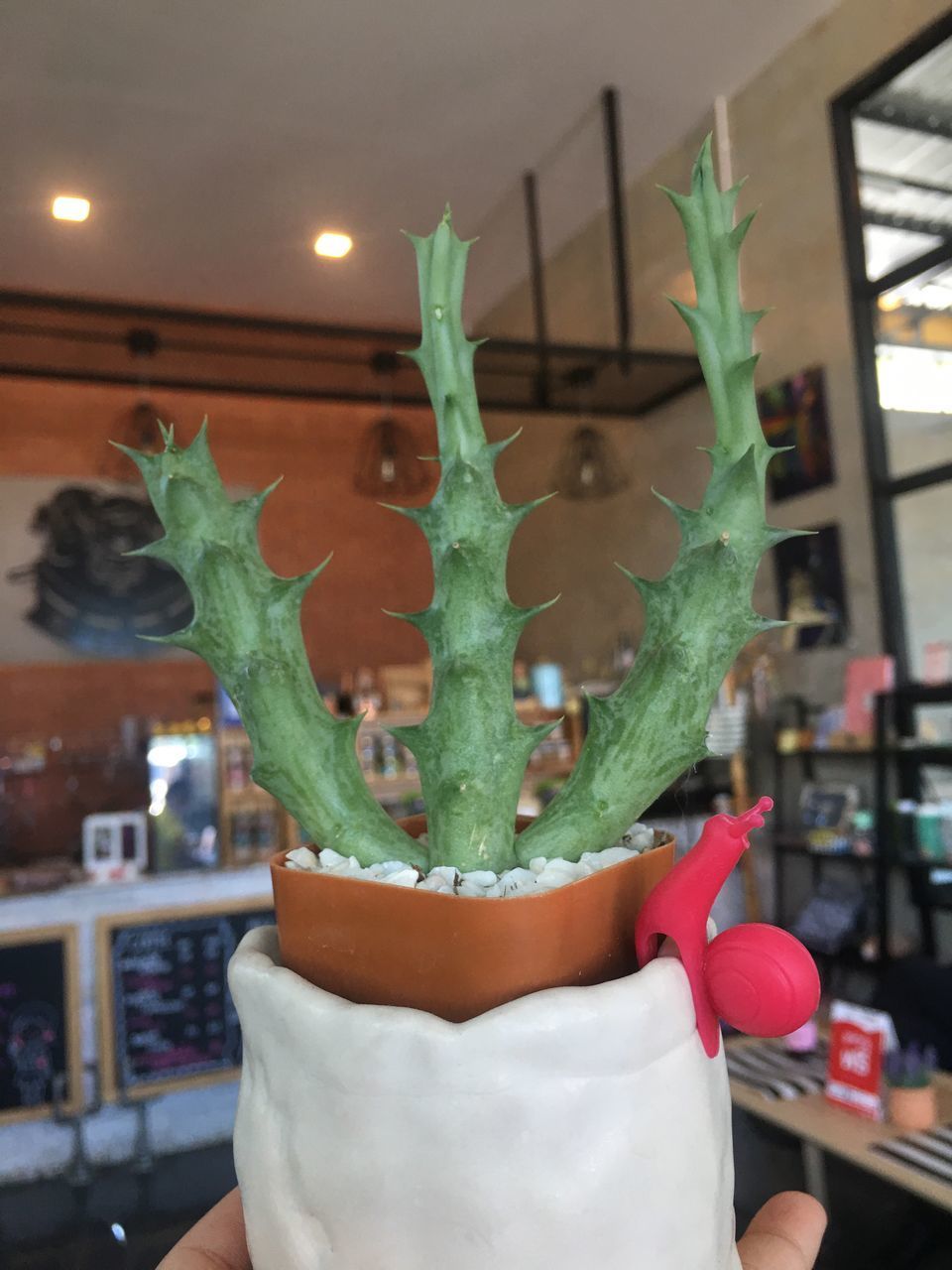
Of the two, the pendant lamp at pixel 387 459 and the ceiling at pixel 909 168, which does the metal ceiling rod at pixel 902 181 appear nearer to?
the ceiling at pixel 909 168

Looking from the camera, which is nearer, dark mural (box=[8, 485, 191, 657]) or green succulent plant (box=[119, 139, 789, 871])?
green succulent plant (box=[119, 139, 789, 871])

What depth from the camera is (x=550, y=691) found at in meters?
4.66

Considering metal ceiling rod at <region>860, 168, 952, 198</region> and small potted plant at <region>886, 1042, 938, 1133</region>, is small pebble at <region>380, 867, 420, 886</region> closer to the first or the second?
small potted plant at <region>886, 1042, 938, 1133</region>

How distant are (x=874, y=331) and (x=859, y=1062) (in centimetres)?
261

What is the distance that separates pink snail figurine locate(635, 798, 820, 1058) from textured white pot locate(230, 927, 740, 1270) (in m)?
0.02

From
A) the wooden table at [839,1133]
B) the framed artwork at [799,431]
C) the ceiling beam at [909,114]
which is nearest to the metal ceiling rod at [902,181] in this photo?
the ceiling beam at [909,114]

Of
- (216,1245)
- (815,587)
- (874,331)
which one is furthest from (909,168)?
(216,1245)

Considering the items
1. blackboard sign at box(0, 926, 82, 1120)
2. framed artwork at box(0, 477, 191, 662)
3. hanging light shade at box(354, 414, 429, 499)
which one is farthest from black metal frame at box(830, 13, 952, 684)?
framed artwork at box(0, 477, 191, 662)

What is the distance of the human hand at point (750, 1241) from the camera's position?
0.53 m

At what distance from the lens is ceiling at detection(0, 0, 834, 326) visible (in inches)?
138

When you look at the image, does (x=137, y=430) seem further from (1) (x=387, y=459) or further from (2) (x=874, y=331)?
(2) (x=874, y=331)

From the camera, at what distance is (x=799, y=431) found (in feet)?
12.4

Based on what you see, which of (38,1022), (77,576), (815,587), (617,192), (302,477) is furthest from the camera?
(302,477)

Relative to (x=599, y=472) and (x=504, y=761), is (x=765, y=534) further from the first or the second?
(x=599, y=472)
